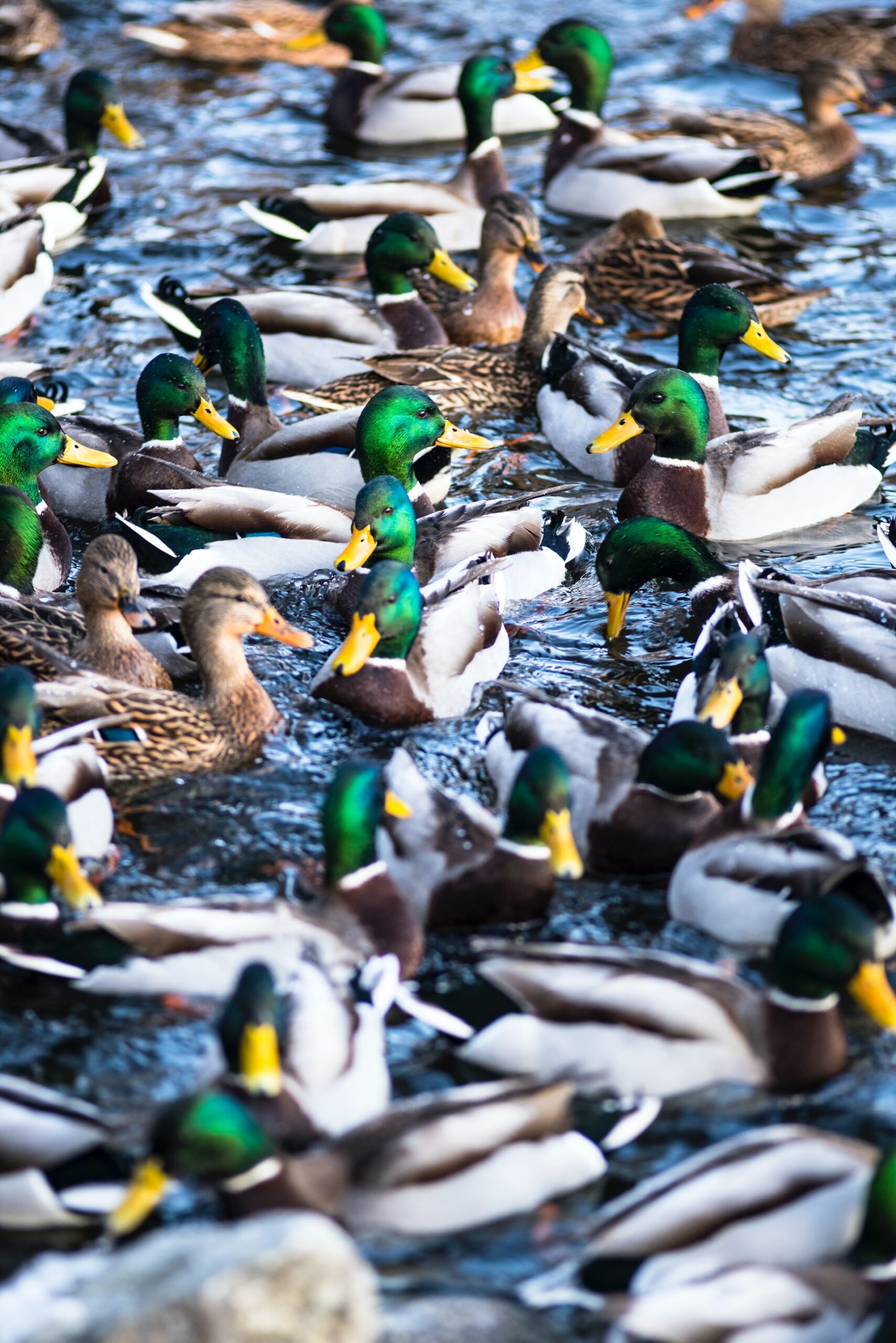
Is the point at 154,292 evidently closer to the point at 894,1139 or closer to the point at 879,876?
the point at 879,876

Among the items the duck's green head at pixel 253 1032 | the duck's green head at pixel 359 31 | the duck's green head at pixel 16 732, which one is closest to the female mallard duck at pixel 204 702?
the duck's green head at pixel 16 732

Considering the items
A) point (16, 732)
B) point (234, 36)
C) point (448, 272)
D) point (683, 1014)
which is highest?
point (234, 36)

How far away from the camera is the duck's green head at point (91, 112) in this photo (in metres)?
12.6

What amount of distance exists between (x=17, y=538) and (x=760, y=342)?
4.08 metres

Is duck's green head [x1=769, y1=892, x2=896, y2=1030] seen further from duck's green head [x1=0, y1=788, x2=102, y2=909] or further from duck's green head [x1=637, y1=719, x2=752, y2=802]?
duck's green head [x1=0, y1=788, x2=102, y2=909]

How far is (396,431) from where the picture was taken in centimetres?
808

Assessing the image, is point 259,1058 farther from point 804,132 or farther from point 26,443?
point 804,132

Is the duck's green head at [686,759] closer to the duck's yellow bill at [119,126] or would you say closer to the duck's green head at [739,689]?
the duck's green head at [739,689]

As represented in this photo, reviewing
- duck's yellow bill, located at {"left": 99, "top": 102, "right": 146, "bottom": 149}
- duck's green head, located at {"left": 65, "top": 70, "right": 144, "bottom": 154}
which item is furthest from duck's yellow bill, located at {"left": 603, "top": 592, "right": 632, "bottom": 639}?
duck's yellow bill, located at {"left": 99, "top": 102, "right": 146, "bottom": 149}

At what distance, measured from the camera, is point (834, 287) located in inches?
448

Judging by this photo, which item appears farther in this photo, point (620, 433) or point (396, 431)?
point (620, 433)

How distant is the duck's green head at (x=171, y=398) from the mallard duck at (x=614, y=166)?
4.75 m

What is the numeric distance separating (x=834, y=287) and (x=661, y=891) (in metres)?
6.51

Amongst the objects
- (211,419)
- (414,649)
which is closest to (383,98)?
(211,419)
